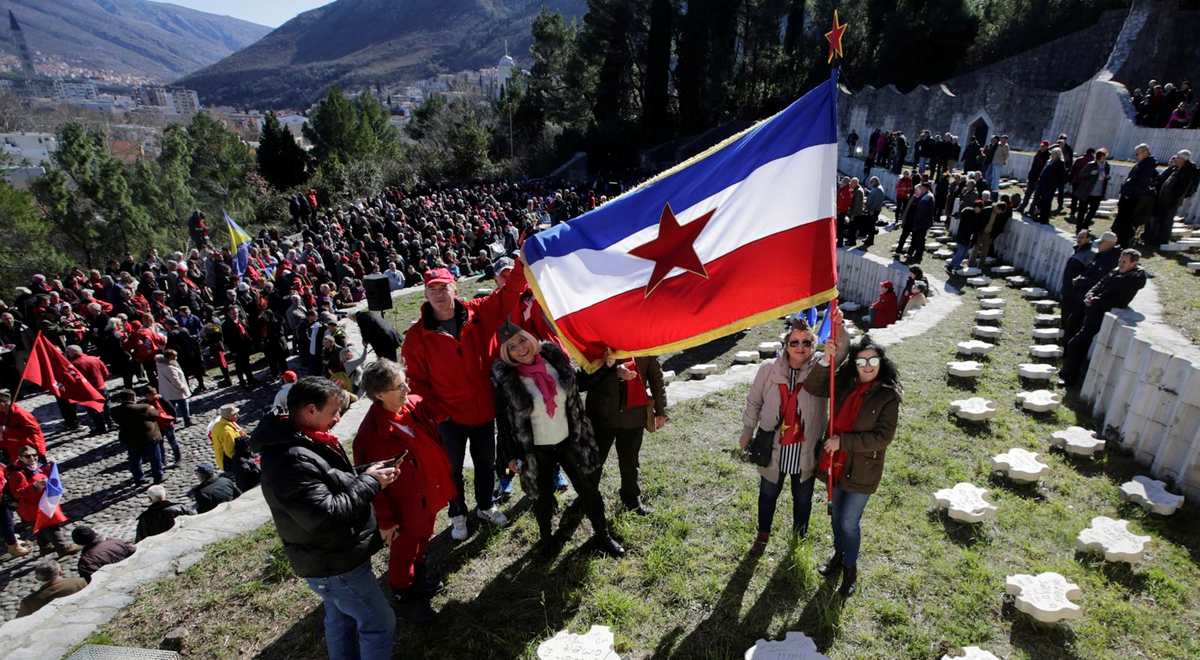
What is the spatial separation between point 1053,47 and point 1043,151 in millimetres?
22622

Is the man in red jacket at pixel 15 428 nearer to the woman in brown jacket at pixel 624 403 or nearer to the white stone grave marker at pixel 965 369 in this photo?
the woman in brown jacket at pixel 624 403

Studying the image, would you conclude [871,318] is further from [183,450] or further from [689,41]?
[689,41]

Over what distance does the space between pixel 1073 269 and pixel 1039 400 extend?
249 centimetres

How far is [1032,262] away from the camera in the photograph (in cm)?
1153

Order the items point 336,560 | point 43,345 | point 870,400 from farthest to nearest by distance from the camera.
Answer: point 43,345 → point 870,400 → point 336,560

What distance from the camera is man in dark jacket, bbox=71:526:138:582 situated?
17.2ft

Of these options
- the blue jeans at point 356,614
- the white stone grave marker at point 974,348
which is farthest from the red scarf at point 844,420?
the white stone grave marker at point 974,348

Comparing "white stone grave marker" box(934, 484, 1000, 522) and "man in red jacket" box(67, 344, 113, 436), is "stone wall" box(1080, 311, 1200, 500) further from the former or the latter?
"man in red jacket" box(67, 344, 113, 436)

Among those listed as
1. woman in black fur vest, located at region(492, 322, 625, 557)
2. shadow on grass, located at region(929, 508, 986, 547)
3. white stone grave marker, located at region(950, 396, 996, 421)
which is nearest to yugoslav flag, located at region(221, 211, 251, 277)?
woman in black fur vest, located at region(492, 322, 625, 557)

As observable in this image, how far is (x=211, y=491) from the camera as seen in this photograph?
20.0 feet

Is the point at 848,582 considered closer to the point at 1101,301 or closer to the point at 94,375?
the point at 1101,301

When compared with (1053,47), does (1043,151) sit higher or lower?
lower

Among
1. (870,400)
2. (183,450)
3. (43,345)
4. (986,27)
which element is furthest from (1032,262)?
(986,27)

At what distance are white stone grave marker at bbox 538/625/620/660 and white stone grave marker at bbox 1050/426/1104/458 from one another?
4.94 meters
